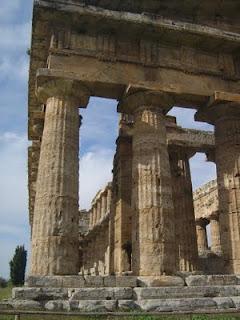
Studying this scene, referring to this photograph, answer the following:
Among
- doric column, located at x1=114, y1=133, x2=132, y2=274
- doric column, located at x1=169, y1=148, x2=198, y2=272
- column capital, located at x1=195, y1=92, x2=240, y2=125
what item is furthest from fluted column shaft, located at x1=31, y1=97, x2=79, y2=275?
doric column, located at x1=169, y1=148, x2=198, y2=272

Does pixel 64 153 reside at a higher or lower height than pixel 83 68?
lower

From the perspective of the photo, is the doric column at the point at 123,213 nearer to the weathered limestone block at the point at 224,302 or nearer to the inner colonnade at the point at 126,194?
the inner colonnade at the point at 126,194

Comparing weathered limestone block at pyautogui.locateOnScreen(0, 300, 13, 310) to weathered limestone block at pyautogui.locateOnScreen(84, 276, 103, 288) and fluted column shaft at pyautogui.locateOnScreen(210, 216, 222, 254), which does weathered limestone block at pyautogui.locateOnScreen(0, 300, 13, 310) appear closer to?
weathered limestone block at pyautogui.locateOnScreen(84, 276, 103, 288)

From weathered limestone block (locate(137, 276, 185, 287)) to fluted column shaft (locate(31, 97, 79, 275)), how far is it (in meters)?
2.25

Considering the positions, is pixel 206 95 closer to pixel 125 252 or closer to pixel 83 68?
pixel 83 68

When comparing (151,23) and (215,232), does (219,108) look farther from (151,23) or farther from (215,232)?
(215,232)


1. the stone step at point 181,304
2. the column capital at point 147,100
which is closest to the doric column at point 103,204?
the column capital at point 147,100

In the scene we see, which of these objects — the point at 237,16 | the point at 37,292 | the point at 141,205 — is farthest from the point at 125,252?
the point at 237,16

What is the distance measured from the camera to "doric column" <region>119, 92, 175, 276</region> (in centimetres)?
1441

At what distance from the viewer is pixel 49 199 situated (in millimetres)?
14148

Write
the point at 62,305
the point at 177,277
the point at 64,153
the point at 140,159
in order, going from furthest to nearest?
the point at 140,159 < the point at 64,153 < the point at 177,277 < the point at 62,305

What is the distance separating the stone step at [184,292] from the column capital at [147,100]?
735 cm

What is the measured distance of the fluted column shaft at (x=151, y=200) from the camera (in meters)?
14.4

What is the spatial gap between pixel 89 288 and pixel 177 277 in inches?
127
